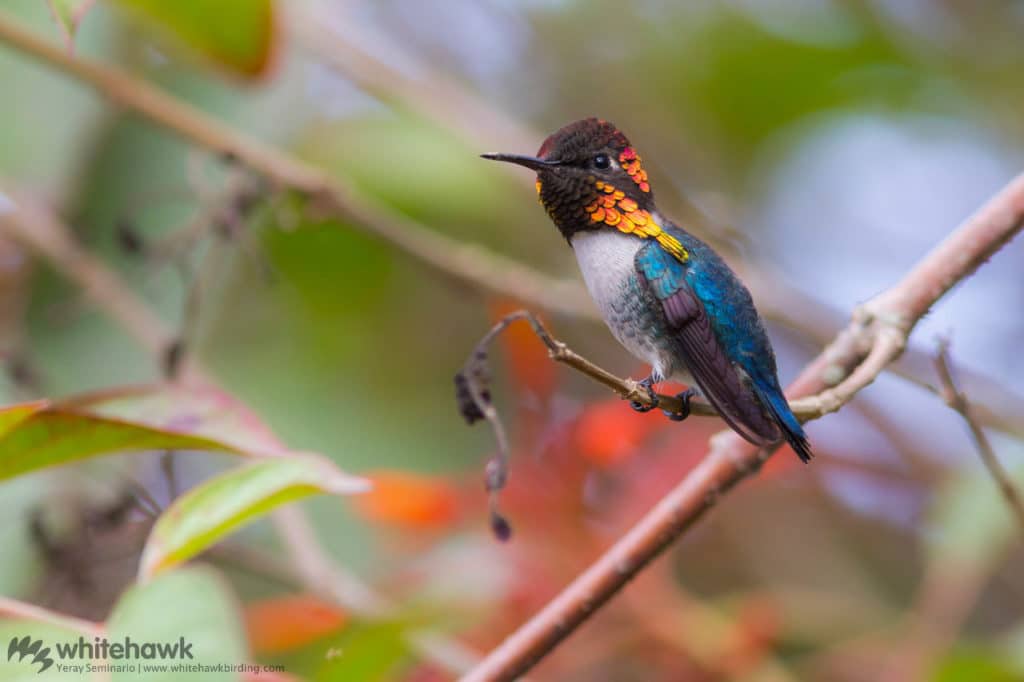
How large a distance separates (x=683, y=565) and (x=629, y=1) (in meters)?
1.93

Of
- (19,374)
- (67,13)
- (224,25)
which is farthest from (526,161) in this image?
(19,374)

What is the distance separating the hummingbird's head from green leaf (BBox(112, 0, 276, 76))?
98 cm

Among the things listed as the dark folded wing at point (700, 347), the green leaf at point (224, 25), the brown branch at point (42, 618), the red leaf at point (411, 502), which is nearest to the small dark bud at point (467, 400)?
the dark folded wing at point (700, 347)

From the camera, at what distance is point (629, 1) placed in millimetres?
3900

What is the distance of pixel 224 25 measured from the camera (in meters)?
2.07

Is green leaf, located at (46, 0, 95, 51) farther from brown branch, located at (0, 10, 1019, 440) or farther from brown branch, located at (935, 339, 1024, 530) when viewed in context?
brown branch, located at (935, 339, 1024, 530)

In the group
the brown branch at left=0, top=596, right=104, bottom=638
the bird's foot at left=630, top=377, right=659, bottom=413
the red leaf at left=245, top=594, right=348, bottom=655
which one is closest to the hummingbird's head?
the bird's foot at left=630, top=377, right=659, bottom=413

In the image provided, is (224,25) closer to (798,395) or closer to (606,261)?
(606,261)

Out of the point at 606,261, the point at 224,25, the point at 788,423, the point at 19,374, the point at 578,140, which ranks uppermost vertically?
the point at 224,25

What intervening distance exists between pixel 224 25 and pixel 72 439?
105 centimetres

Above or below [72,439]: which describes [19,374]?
above

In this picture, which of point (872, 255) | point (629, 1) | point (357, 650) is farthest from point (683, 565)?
point (629, 1)

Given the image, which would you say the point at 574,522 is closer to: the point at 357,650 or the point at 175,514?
the point at 357,650

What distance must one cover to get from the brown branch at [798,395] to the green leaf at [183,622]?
0.94ft
